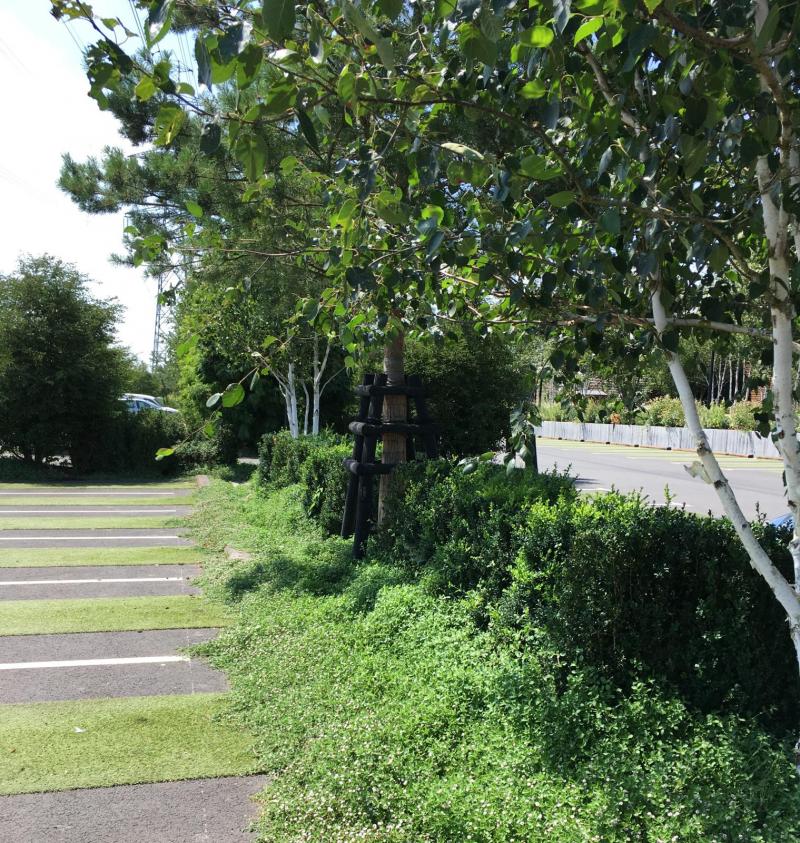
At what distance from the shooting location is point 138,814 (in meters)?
3.54

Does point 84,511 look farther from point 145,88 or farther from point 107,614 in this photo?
point 145,88

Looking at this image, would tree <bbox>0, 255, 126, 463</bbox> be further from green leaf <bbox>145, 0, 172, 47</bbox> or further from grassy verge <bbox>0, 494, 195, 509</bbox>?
green leaf <bbox>145, 0, 172, 47</bbox>

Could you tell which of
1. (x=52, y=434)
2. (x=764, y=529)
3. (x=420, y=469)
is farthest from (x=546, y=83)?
(x=52, y=434)

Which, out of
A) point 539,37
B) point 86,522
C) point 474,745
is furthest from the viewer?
point 86,522

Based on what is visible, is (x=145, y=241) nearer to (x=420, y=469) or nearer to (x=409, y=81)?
(x=409, y=81)

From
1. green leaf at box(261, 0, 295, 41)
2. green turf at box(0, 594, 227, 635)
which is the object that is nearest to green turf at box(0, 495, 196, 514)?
green turf at box(0, 594, 227, 635)

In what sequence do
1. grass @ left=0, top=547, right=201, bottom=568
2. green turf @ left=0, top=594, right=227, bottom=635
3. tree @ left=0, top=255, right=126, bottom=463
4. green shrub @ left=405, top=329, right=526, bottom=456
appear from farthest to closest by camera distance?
tree @ left=0, top=255, right=126, bottom=463, green shrub @ left=405, top=329, right=526, bottom=456, grass @ left=0, top=547, right=201, bottom=568, green turf @ left=0, top=594, right=227, bottom=635

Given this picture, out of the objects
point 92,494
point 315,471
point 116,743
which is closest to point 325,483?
point 315,471

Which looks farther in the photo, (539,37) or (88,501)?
(88,501)

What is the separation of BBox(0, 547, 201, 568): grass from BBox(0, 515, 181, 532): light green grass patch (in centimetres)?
188

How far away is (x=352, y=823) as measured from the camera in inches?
128

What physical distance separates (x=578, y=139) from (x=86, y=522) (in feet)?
35.5

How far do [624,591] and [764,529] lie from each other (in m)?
0.81

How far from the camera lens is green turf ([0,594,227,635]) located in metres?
6.59
